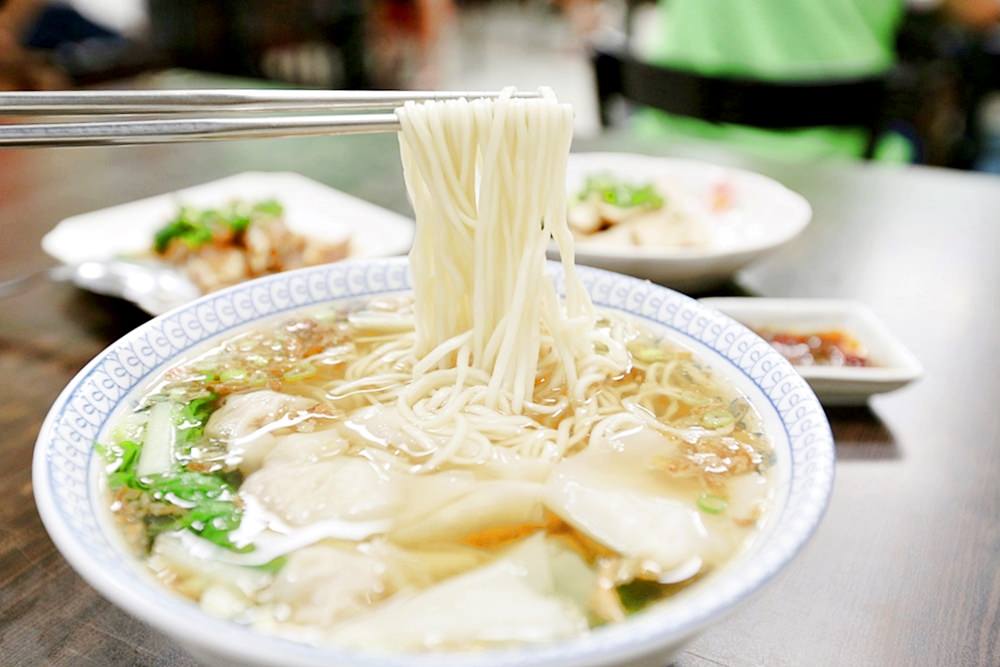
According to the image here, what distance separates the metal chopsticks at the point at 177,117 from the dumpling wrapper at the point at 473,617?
0.63 m

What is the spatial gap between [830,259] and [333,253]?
53.8 inches

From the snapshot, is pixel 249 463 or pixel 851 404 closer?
pixel 249 463

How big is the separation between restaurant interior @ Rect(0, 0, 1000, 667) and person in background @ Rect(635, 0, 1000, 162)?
53.3 inches

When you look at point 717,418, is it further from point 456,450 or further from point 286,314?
point 286,314

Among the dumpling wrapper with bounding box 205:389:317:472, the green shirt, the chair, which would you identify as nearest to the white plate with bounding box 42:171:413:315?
the dumpling wrapper with bounding box 205:389:317:472

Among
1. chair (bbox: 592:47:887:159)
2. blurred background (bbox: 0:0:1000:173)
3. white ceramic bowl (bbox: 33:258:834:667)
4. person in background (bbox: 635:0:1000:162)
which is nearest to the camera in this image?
white ceramic bowl (bbox: 33:258:834:667)

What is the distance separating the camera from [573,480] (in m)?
1.14

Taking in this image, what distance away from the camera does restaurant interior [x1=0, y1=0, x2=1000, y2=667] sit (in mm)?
941

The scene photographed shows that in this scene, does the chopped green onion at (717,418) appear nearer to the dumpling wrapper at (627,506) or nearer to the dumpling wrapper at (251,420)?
the dumpling wrapper at (627,506)

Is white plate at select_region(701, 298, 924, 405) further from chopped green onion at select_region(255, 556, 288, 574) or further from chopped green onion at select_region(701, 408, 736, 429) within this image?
chopped green onion at select_region(255, 556, 288, 574)

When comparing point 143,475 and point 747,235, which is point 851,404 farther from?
point 143,475

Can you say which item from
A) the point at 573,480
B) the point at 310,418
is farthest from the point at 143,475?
the point at 573,480

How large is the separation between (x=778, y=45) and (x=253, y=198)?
2729 mm

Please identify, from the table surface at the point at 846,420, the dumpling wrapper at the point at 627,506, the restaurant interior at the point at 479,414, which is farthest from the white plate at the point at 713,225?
the dumpling wrapper at the point at 627,506
